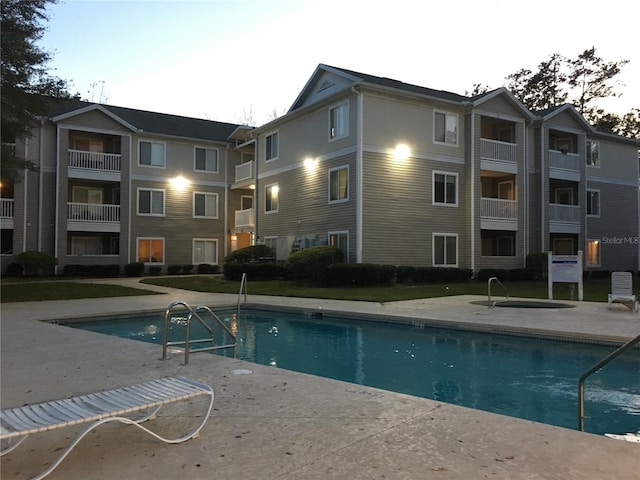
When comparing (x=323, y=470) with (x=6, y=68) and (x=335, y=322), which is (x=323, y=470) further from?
(x=6, y=68)

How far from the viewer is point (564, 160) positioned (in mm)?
25906

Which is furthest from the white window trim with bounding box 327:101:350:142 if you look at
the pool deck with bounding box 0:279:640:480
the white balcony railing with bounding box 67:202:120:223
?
the pool deck with bounding box 0:279:640:480

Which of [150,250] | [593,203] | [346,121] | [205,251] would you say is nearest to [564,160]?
[593,203]

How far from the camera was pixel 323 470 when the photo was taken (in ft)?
10.1

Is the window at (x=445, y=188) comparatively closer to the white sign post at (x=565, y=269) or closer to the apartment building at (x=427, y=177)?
the apartment building at (x=427, y=177)

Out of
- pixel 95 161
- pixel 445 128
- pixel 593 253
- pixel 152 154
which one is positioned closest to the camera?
pixel 445 128

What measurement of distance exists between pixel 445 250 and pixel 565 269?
7.33 m

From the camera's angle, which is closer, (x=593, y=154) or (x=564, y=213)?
(x=564, y=213)

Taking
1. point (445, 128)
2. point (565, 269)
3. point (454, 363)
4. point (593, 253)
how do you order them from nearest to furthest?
1. point (454, 363)
2. point (565, 269)
3. point (445, 128)
4. point (593, 253)

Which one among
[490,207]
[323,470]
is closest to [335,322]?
[323,470]

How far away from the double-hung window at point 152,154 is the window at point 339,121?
39.6ft

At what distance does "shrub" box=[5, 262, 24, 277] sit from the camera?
23984 mm

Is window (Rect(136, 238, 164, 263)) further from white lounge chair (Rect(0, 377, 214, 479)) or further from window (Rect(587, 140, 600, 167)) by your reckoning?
white lounge chair (Rect(0, 377, 214, 479))

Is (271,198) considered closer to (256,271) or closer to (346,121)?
(256,271)
